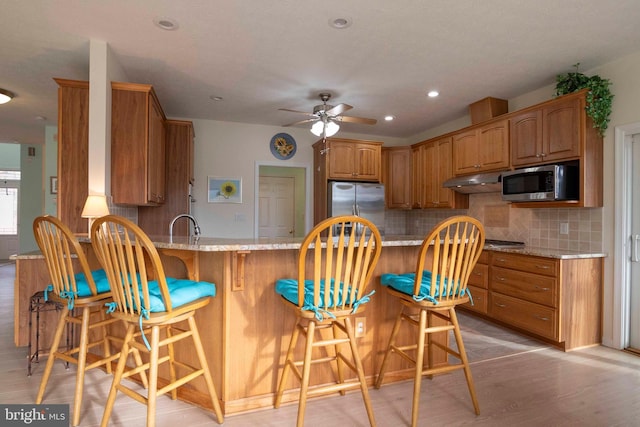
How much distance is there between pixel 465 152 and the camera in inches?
176

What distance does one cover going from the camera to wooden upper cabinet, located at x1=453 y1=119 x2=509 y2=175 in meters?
3.91

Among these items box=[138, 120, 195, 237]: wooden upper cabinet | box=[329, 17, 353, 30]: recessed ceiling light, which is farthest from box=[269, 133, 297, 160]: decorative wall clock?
box=[329, 17, 353, 30]: recessed ceiling light

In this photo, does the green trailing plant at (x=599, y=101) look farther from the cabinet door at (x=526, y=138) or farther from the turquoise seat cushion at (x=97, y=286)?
the turquoise seat cushion at (x=97, y=286)

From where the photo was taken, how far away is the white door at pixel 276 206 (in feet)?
19.9

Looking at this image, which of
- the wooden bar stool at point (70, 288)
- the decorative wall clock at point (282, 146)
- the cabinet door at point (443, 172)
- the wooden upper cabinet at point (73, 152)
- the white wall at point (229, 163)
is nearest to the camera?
the wooden bar stool at point (70, 288)

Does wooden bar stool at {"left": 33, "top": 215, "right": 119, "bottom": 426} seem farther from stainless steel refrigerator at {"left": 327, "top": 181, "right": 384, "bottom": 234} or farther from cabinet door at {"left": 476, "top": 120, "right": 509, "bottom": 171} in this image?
cabinet door at {"left": 476, "top": 120, "right": 509, "bottom": 171}

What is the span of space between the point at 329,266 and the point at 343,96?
290 centimetres

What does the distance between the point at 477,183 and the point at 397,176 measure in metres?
1.65

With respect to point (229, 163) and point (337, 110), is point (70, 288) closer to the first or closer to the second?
point (337, 110)

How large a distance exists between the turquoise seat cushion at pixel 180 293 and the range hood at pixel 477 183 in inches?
129

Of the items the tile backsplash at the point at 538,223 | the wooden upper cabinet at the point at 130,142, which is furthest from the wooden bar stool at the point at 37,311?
the tile backsplash at the point at 538,223

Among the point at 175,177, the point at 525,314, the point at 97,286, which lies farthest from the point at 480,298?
the point at 175,177

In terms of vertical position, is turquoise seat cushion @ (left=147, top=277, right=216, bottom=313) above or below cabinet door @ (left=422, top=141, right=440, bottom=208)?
below

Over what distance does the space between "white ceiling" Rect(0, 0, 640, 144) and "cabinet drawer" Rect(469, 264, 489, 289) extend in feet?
6.30
